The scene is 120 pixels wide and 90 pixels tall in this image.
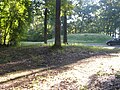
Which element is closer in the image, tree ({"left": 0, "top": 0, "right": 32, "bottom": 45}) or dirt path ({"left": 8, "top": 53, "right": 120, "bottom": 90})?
dirt path ({"left": 8, "top": 53, "right": 120, "bottom": 90})

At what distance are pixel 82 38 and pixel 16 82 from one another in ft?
142

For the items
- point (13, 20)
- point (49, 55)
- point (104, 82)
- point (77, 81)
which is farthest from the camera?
point (13, 20)

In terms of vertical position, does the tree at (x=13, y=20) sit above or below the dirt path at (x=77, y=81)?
above

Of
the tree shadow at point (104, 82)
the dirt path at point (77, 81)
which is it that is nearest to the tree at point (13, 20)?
the dirt path at point (77, 81)

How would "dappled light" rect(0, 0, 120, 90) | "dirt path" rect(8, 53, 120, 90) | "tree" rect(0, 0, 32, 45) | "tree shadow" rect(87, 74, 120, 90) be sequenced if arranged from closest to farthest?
"tree shadow" rect(87, 74, 120, 90) → "dirt path" rect(8, 53, 120, 90) → "dappled light" rect(0, 0, 120, 90) → "tree" rect(0, 0, 32, 45)

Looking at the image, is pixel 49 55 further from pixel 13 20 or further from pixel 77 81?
pixel 13 20

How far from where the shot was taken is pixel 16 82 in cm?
1002

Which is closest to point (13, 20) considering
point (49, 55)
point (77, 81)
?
point (49, 55)

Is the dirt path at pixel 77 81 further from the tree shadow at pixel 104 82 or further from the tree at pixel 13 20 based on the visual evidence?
the tree at pixel 13 20

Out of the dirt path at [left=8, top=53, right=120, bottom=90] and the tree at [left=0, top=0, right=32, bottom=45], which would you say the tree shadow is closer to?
the dirt path at [left=8, top=53, right=120, bottom=90]

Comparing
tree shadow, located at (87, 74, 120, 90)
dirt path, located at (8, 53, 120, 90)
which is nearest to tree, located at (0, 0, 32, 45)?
dirt path, located at (8, 53, 120, 90)

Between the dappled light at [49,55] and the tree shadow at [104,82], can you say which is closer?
the tree shadow at [104,82]

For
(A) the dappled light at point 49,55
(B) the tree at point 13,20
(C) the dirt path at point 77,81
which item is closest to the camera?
(C) the dirt path at point 77,81

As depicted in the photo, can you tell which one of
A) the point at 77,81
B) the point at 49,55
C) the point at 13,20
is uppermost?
the point at 13,20
